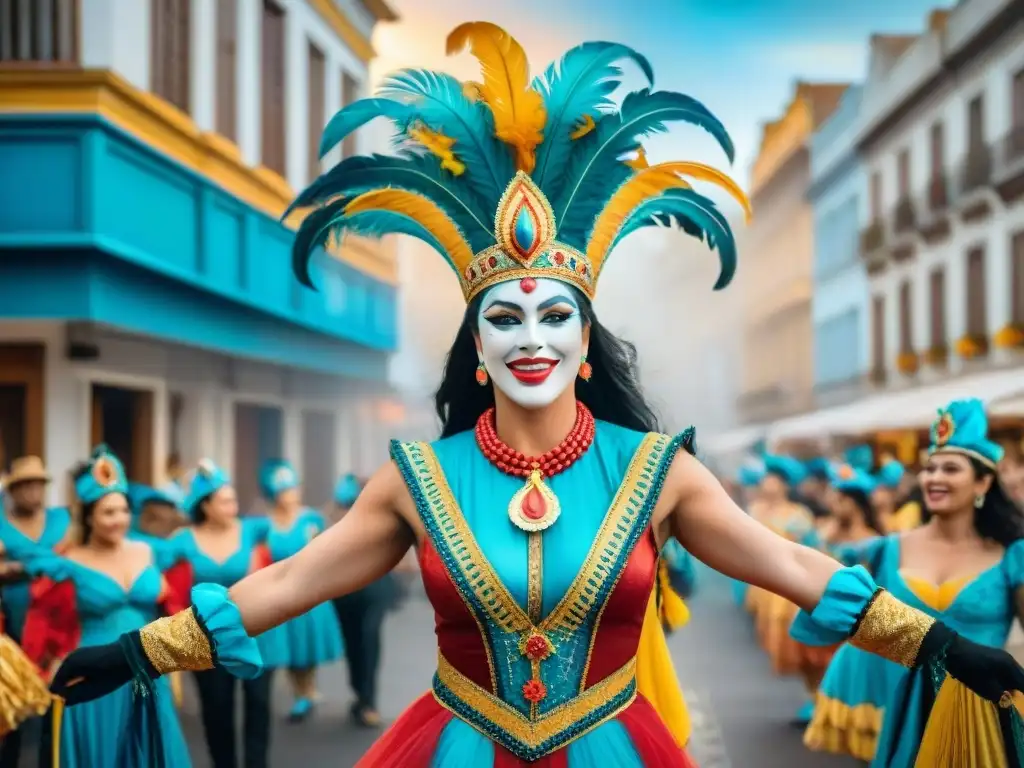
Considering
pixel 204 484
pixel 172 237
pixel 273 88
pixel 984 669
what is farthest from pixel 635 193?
pixel 273 88

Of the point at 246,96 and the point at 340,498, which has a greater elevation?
the point at 246,96

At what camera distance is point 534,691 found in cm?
320

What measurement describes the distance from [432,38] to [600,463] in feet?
20.7

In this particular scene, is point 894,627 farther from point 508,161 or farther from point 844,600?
point 508,161

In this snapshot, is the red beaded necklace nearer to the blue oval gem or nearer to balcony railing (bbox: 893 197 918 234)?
the blue oval gem

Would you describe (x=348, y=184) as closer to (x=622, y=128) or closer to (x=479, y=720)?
(x=622, y=128)

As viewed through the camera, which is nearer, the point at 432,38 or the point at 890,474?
the point at 432,38

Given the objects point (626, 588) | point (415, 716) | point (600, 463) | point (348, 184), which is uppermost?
point (348, 184)

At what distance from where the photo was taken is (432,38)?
9.16 metres

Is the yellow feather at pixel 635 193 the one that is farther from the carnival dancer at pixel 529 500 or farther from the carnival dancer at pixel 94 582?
the carnival dancer at pixel 94 582

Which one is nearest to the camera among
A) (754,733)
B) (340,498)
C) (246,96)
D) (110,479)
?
(110,479)

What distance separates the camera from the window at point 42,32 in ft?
32.2

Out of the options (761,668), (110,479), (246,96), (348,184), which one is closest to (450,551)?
(348,184)

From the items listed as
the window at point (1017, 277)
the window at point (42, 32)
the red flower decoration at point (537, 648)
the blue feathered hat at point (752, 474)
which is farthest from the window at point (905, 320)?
the red flower decoration at point (537, 648)
